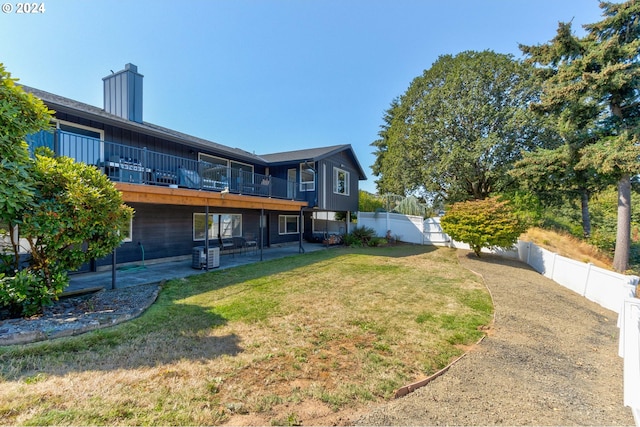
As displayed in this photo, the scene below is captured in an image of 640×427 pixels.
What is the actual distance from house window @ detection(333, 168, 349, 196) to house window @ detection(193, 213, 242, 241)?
18.8 ft

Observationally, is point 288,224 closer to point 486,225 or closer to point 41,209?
point 486,225

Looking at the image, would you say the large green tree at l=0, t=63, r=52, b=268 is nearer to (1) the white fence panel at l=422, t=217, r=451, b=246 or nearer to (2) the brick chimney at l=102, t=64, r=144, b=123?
(2) the brick chimney at l=102, t=64, r=144, b=123

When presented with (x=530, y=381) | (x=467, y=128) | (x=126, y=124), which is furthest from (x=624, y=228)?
(x=126, y=124)

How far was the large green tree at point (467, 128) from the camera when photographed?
17.7m

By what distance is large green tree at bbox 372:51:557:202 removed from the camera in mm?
17719

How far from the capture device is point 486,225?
10.5m

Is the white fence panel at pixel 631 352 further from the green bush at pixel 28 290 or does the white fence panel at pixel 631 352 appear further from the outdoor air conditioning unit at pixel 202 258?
the outdoor air conditioning unit at pixel 202 258

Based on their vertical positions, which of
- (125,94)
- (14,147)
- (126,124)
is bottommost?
(14,147)

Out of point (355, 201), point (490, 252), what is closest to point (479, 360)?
point (490, 252)

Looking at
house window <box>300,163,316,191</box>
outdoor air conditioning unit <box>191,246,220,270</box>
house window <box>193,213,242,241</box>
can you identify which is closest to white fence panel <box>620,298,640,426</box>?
outdoor air conditioning unit <box>191,246,220,270</box>

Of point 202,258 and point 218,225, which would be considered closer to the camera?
point 202,258

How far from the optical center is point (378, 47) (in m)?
14.8

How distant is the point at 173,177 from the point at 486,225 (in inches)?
457

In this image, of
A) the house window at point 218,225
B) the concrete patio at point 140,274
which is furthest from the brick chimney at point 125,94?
the concrete patio at point 140,274
